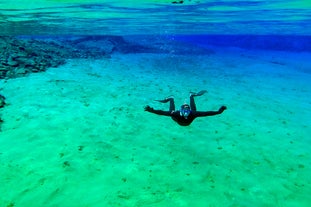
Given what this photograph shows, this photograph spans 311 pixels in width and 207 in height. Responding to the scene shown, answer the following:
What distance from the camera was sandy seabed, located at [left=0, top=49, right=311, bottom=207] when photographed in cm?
730

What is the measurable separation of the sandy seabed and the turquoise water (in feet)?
0.13

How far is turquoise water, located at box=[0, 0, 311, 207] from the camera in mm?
7453

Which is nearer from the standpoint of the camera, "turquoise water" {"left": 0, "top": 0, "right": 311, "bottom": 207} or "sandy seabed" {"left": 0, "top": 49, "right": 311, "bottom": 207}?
"sandy seabed" {"left": 0, "top": 49, "right": 311, "bottom": 207}

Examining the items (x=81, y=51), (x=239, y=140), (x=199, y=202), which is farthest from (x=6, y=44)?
(x=199, y=202)

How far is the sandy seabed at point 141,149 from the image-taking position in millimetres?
7305

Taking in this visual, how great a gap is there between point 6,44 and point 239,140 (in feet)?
66.5

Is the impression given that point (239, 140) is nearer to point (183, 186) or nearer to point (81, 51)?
point (183, 186)

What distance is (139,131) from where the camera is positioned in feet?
37.9

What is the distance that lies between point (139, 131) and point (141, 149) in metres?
1.71

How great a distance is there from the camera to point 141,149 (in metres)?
9.91

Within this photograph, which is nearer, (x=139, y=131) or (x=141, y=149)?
(x=141, y=149)

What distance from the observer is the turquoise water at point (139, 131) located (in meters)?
7.45

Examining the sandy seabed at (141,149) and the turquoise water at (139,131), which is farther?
the turquoise water at (139,131)

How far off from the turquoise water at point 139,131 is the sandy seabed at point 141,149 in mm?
39
